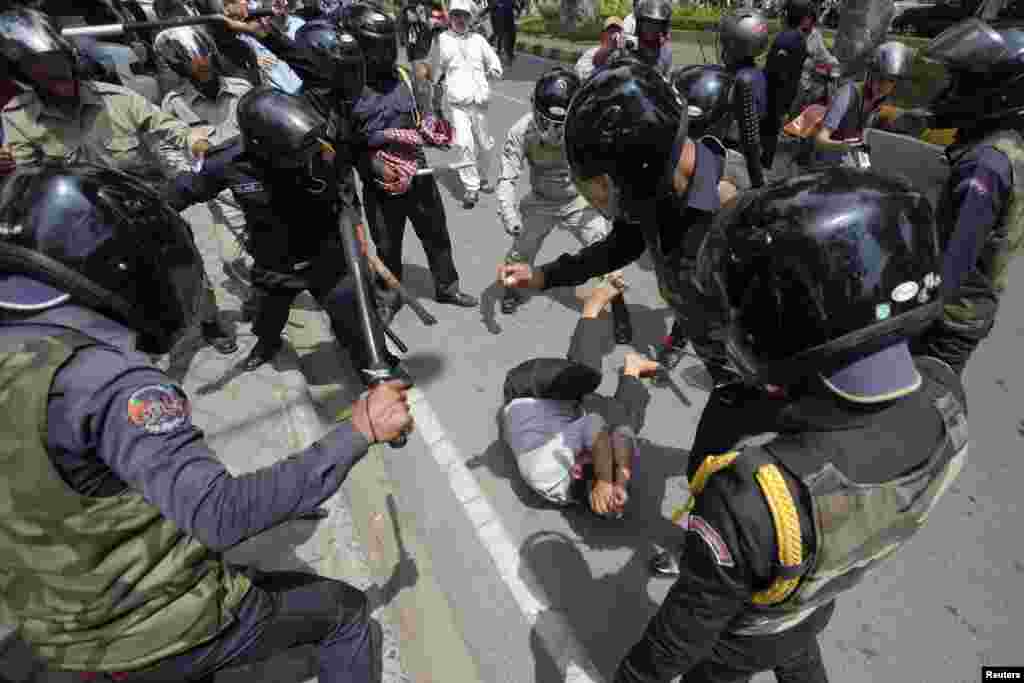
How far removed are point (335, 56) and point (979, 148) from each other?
356 cm

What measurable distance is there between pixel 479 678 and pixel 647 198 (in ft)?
6.56

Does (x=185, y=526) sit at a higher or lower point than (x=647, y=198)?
lower

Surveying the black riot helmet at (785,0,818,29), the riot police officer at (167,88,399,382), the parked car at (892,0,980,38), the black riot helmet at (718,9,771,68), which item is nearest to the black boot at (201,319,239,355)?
the riot police officer at (167,88,399,382)

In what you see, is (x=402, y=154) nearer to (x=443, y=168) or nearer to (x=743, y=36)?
(x=743, y=36)

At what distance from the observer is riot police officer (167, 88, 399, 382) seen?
9.42ft

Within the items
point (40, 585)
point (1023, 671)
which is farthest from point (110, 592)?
point (1023, 671)

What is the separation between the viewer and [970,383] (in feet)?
11.7

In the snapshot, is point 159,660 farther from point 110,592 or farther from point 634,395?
point 634,395

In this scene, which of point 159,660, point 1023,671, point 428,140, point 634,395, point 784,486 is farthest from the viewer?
point 428,140

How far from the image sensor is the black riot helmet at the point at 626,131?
5.76 ft

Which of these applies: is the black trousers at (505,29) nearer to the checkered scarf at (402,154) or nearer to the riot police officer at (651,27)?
the riot police officer at (651,27)

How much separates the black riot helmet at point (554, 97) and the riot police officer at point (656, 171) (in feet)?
5.27

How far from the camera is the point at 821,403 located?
113 cm

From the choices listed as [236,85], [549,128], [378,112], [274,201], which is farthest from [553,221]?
[236,85]
